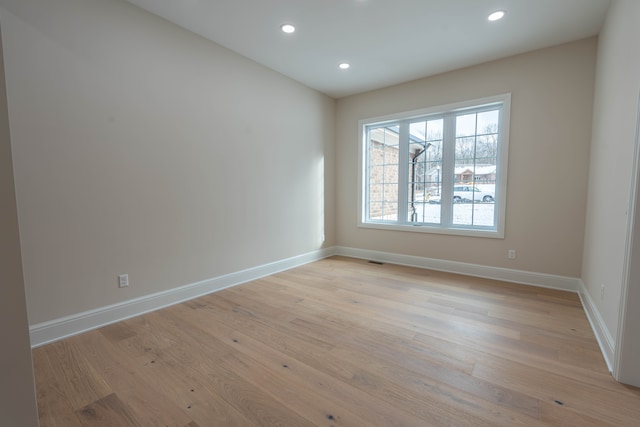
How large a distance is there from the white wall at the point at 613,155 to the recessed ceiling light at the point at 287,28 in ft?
8.62

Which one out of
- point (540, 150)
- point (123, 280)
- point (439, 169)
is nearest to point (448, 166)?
point (439, 169)

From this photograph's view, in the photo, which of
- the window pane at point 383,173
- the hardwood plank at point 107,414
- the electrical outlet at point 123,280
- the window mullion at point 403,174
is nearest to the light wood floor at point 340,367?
the hardwood plank at point 107,414

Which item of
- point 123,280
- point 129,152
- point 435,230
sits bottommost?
point 123,280

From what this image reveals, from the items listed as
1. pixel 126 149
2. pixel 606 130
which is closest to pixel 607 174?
pixel 606 130

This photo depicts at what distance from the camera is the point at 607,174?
236 centimetres

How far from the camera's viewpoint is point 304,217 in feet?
15.0

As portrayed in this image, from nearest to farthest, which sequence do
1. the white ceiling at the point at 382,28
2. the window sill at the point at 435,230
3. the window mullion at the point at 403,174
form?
the white ceiling at the point at 382,28 → the window sill at the point at 435,230 → the window mullion at the point at 403,174

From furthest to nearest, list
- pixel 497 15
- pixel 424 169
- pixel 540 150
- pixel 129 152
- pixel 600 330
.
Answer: pixel 424 169 < pixel 540 150 < pixel 497 15 < pixel 129 152 < pixel 600 330

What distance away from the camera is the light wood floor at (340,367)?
1.50 meters

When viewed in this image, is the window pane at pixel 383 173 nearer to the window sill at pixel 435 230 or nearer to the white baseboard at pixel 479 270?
the window sill at pixel 435 230

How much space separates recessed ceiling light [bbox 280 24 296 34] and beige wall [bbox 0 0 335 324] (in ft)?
2.66

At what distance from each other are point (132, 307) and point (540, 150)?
477 cm

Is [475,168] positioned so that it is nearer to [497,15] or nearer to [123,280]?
[497,15]

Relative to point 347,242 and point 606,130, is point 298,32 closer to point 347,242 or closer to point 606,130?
point 606,130
